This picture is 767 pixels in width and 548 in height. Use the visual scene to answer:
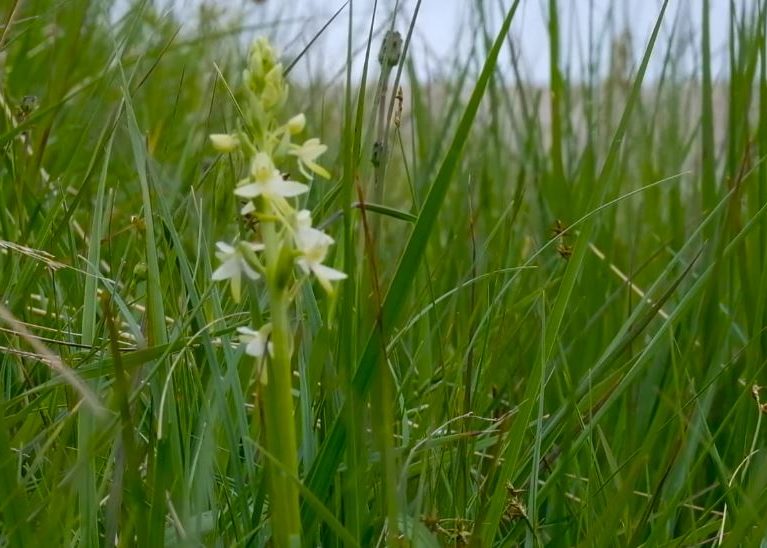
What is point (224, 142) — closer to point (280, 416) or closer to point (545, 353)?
point (280, 416)

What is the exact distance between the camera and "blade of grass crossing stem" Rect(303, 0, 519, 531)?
72 cm

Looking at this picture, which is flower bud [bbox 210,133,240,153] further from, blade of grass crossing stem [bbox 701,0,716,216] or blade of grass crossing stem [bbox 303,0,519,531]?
Answer: blade of grass crossing stem [bbox 701,0,716,216]

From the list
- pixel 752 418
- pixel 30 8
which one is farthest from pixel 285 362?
pixel 30 8

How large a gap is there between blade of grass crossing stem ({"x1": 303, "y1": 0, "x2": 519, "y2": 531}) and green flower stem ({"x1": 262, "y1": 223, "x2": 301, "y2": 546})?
0.27 feet

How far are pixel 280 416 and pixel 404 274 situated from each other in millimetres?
139

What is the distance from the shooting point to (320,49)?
2859 millimetres

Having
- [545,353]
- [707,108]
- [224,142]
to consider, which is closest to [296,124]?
[224,142]

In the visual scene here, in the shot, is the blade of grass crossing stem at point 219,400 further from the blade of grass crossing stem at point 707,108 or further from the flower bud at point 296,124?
the blade of grass crossing stem at point 707,108

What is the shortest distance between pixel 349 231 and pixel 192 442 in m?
0.39

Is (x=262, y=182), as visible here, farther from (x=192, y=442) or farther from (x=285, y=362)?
(x=192, y=442)

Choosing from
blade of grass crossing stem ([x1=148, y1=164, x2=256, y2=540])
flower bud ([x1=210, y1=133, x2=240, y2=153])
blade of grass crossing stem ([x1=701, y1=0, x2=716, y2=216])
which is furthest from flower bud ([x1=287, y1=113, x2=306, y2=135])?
blade of grass crossing stem ([x1=701, y1=0, x2=716, y2=216])

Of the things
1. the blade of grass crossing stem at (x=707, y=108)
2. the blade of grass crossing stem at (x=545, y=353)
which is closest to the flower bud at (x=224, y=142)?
the blade of grass crossing stem at (x=545, y=353)

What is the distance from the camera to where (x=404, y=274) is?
0.74m

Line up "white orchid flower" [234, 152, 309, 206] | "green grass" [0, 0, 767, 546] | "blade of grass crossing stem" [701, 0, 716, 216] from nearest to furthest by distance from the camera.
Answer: "white orchid flower" [234, 152, 309, 206] → "green grass" [0, 0, 767, 546] → "blade of grass crossing stem" [701, 0, 716, 216]
